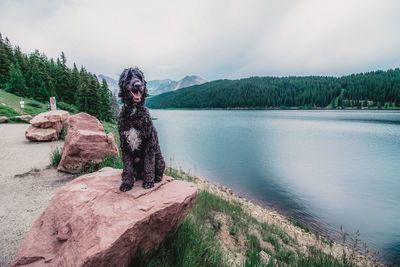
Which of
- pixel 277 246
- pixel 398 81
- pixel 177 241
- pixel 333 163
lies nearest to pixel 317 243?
pixel 277 246

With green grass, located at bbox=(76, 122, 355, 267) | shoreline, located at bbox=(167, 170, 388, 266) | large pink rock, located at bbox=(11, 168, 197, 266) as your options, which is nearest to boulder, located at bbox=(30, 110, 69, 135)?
green grass, located at bbox=(76, 122, 355, 267)

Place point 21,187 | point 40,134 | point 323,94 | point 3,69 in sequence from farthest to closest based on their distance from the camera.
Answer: point 323,94, point 3,69, point 40,134, point 21,187

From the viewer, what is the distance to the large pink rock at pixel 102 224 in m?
2.32

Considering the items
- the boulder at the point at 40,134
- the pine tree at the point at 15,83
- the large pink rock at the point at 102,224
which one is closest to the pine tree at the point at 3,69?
the pine tree at the point at 15,83

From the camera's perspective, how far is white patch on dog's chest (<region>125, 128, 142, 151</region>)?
3305 mm

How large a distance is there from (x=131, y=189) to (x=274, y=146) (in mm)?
26742

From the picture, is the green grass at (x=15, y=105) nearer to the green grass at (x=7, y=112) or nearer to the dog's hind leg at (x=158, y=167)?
the green grass at (x=7, y=112)

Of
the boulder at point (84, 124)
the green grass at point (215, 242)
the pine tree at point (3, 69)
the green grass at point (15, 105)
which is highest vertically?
the pine tree at point (3, 69)

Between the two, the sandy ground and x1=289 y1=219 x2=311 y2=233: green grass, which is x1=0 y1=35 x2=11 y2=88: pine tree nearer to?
the sandy ground

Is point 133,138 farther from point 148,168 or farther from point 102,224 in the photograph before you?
point 102,224

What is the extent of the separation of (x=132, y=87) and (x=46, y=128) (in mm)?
11917

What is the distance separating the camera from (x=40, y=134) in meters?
10.8

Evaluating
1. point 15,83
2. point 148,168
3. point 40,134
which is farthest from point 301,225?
point 15,83

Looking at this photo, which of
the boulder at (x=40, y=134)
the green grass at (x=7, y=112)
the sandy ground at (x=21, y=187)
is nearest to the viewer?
the sandy ground at (x=21, y=187)
